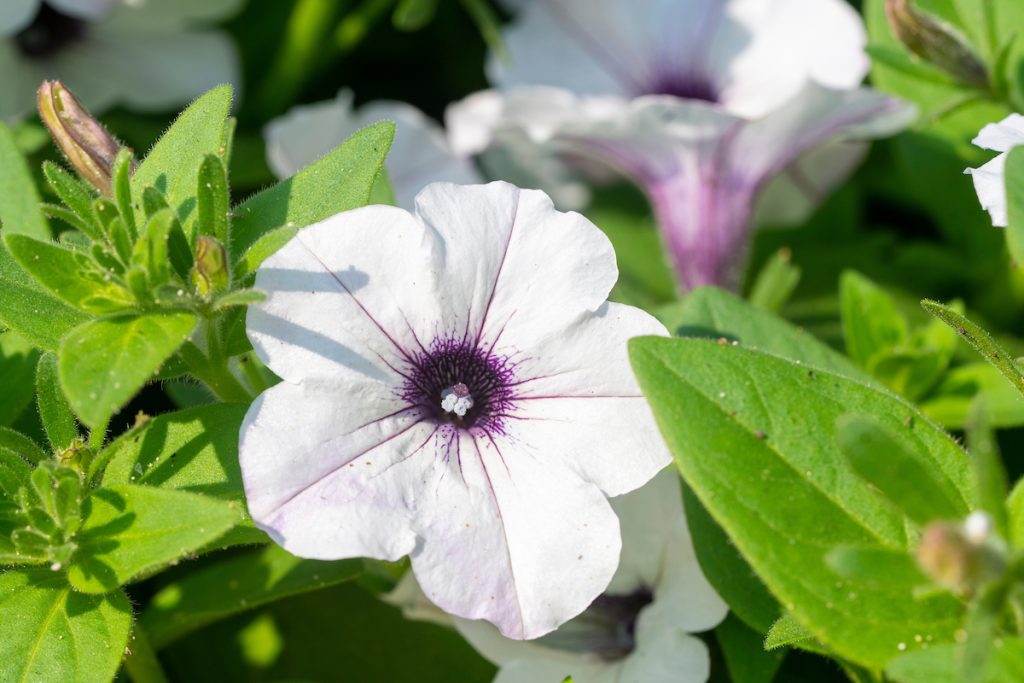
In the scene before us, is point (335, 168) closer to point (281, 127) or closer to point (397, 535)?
point (397, 535)

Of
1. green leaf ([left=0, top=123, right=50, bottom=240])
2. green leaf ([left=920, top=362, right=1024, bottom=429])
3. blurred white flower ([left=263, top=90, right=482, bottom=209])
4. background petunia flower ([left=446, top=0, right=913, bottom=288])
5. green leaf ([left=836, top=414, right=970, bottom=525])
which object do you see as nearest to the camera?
green leaf ([left=836, top=414, right=970, bottom=525])

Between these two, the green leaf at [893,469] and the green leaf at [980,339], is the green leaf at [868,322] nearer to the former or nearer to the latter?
the green leaf at [980,339]

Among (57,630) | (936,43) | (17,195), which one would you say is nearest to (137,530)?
(57,630)

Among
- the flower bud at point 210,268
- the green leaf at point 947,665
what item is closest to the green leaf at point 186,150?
the flower bud at point 210,268

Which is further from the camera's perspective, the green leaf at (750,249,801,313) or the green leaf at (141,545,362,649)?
the green leaf at (750,249,801,313)

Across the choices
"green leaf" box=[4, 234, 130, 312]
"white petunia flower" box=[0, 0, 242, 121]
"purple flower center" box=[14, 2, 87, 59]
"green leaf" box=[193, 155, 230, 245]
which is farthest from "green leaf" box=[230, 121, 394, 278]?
"purple flower center" box=[14, 2, 87, 59]

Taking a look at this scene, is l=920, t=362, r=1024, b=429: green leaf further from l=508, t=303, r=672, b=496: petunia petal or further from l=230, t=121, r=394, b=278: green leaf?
l=230, t=121, r=394, b=278: green leaf

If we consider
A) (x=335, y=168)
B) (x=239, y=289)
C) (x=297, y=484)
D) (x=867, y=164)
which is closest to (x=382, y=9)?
(x=867, y=164)
